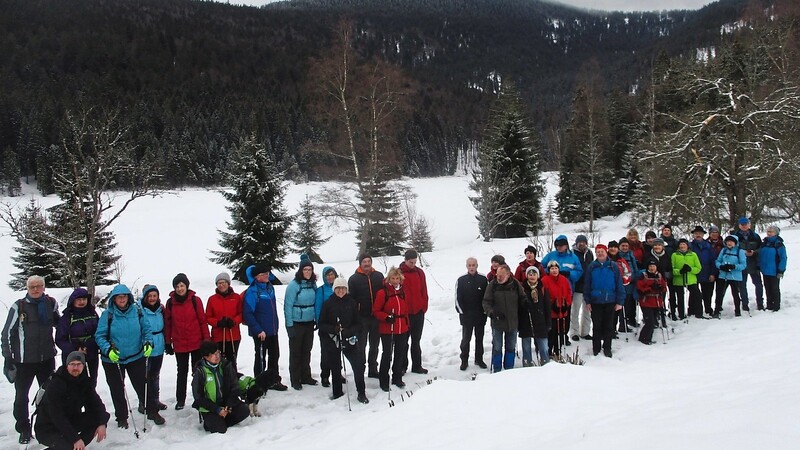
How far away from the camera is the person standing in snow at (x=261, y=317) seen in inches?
260

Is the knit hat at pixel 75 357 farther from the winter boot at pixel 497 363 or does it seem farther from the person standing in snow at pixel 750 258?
the person standing in snow at pixel 750 258

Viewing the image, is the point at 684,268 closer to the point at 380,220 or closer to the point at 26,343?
the point at 26,343

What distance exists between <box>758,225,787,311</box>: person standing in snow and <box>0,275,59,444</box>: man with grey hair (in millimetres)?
11473

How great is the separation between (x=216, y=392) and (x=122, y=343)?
1.25 meters

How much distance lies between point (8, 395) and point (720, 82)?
64.3 feet

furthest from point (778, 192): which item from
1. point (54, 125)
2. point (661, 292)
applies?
point (54, 125)

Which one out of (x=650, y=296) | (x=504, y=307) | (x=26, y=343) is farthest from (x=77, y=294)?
(x=650, y=296)

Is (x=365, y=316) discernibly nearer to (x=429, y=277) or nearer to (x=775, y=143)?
(x=429, y=277)

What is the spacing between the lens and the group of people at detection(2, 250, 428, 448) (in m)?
5.38

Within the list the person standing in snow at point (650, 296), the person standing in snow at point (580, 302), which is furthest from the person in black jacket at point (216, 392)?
the person standing in snow at point (650, 296)

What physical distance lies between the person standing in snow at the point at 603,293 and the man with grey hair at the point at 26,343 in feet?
24.1

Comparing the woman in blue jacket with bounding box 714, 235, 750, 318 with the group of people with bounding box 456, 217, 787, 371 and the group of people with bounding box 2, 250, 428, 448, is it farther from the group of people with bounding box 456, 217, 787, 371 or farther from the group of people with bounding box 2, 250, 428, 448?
the group of people with bounding box 2, 250, 428, 448

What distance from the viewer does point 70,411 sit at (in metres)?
5.01

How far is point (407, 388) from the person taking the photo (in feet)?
22.1
